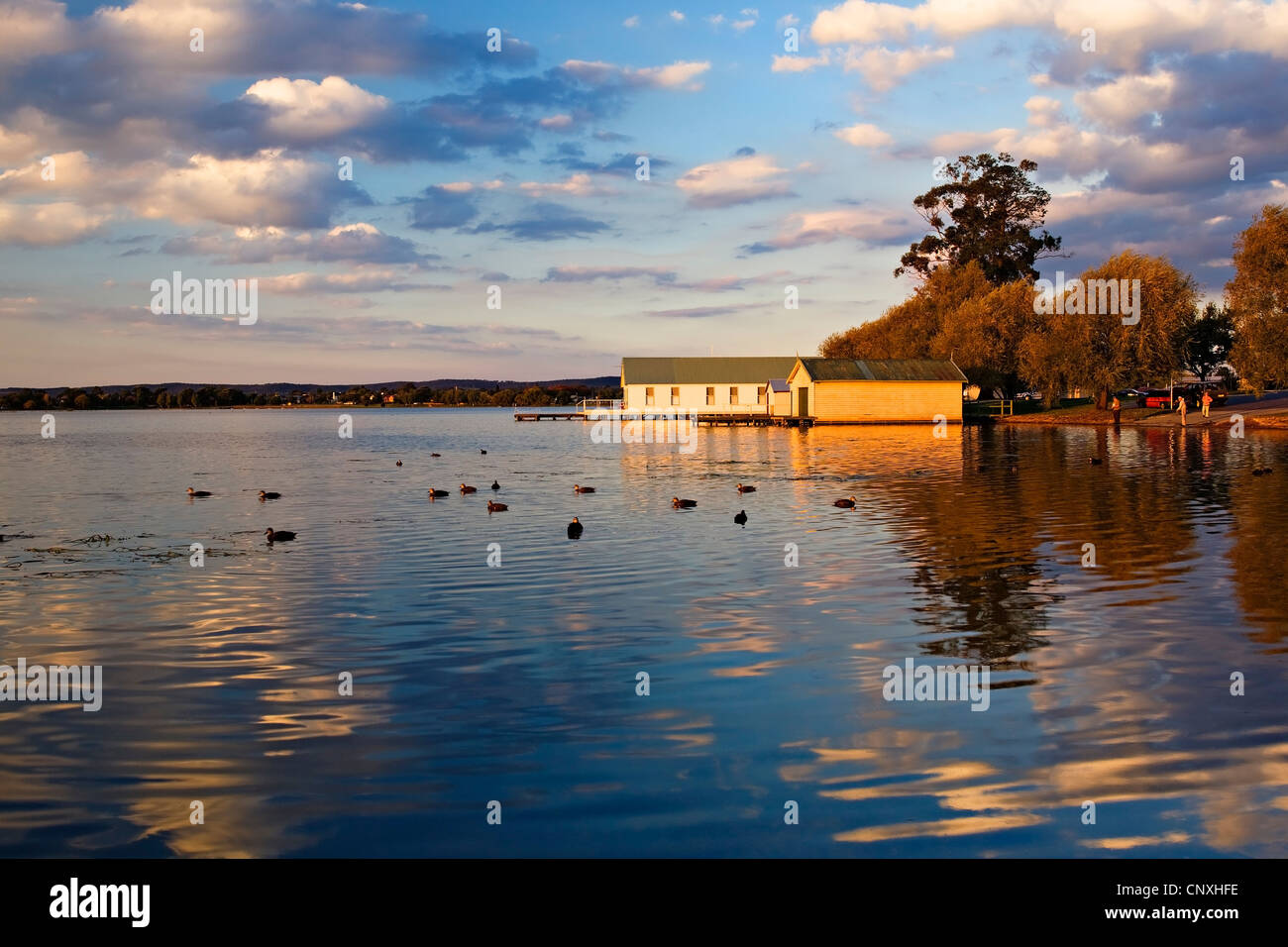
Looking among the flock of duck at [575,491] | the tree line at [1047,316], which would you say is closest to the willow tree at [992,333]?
the tree line at [1047,316]

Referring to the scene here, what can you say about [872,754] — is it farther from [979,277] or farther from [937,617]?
[979,277]

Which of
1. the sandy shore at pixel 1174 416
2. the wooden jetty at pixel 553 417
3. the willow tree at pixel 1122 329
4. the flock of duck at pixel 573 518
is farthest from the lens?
the wooden jetty at pixel 553 417

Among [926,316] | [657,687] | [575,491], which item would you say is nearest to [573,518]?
[575,491]

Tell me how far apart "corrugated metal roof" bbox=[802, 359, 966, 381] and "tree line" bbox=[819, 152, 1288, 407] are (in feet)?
18.0

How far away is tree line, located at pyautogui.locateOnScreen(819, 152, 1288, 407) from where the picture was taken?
72125 mm

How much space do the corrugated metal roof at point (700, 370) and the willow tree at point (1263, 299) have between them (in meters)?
55.6

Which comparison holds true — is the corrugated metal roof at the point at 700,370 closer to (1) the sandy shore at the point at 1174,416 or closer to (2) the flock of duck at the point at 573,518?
(1) the sandy shore at the point at 1174,416

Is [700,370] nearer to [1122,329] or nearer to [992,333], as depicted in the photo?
[992,333]

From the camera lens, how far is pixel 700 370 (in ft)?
411

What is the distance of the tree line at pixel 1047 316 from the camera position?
72125 mm

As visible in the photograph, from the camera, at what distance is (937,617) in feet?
55.6

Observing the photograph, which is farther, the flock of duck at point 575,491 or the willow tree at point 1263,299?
the willow tree at point 1263,299

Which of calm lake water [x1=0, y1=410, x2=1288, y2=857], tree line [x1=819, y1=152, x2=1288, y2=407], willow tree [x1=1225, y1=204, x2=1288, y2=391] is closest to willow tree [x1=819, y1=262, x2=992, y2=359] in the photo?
tree line [x1=819, y1=152, x2=1288, y2=407]
